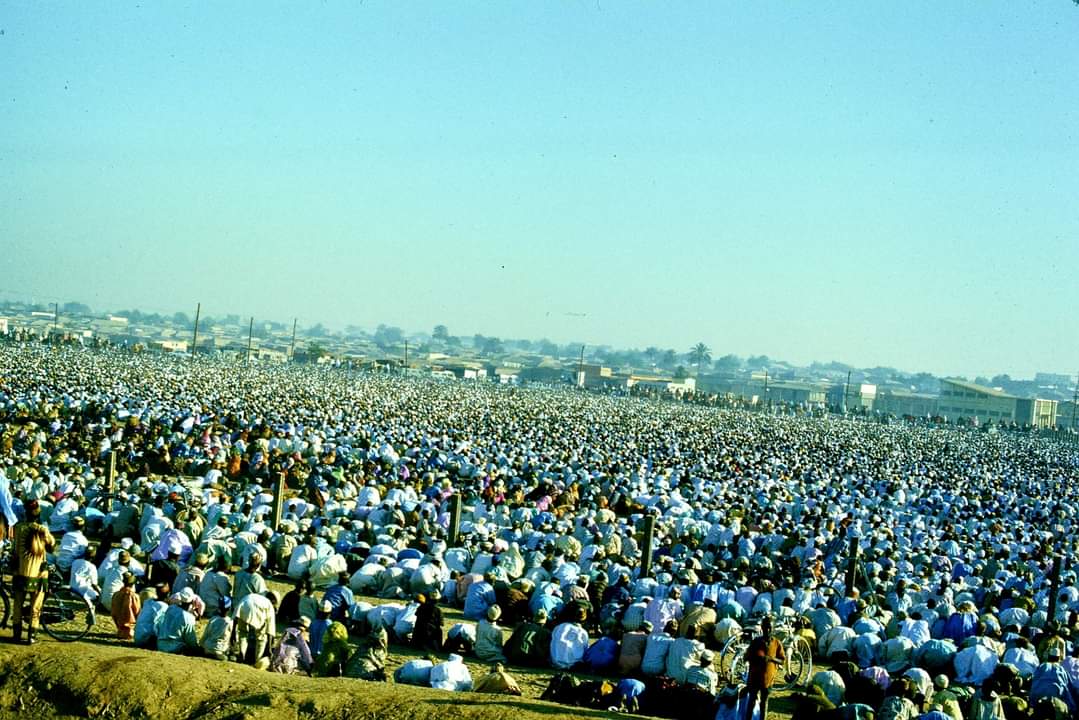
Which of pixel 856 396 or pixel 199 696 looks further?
pixel 856 396

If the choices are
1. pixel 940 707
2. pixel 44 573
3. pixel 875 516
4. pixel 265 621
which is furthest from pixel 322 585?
pixel 875 516

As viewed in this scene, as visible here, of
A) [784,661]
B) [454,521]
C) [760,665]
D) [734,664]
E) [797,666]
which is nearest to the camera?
[760,665]

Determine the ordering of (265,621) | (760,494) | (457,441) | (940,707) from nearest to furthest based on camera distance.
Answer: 1. (940,707)
2. (265,621)
3. (760,494)
4. (457,441)

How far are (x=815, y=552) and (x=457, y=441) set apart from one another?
1481 cm

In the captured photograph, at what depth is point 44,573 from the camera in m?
7.61

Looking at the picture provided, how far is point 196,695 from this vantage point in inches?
261

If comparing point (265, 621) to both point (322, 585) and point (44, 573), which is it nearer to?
point (44, 573)

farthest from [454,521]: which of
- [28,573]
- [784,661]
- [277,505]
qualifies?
[28,573]

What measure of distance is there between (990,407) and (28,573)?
311 ft

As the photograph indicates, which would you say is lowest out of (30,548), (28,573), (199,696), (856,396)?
(199,696)

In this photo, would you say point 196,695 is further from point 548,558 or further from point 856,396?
point 856,396

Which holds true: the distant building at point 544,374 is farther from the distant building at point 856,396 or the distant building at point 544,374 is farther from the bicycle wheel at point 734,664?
the bicycle wheel at point 734,664

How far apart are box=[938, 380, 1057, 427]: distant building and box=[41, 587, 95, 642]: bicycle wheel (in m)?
86.2

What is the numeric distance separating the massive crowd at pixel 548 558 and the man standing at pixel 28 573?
0.02 meters
